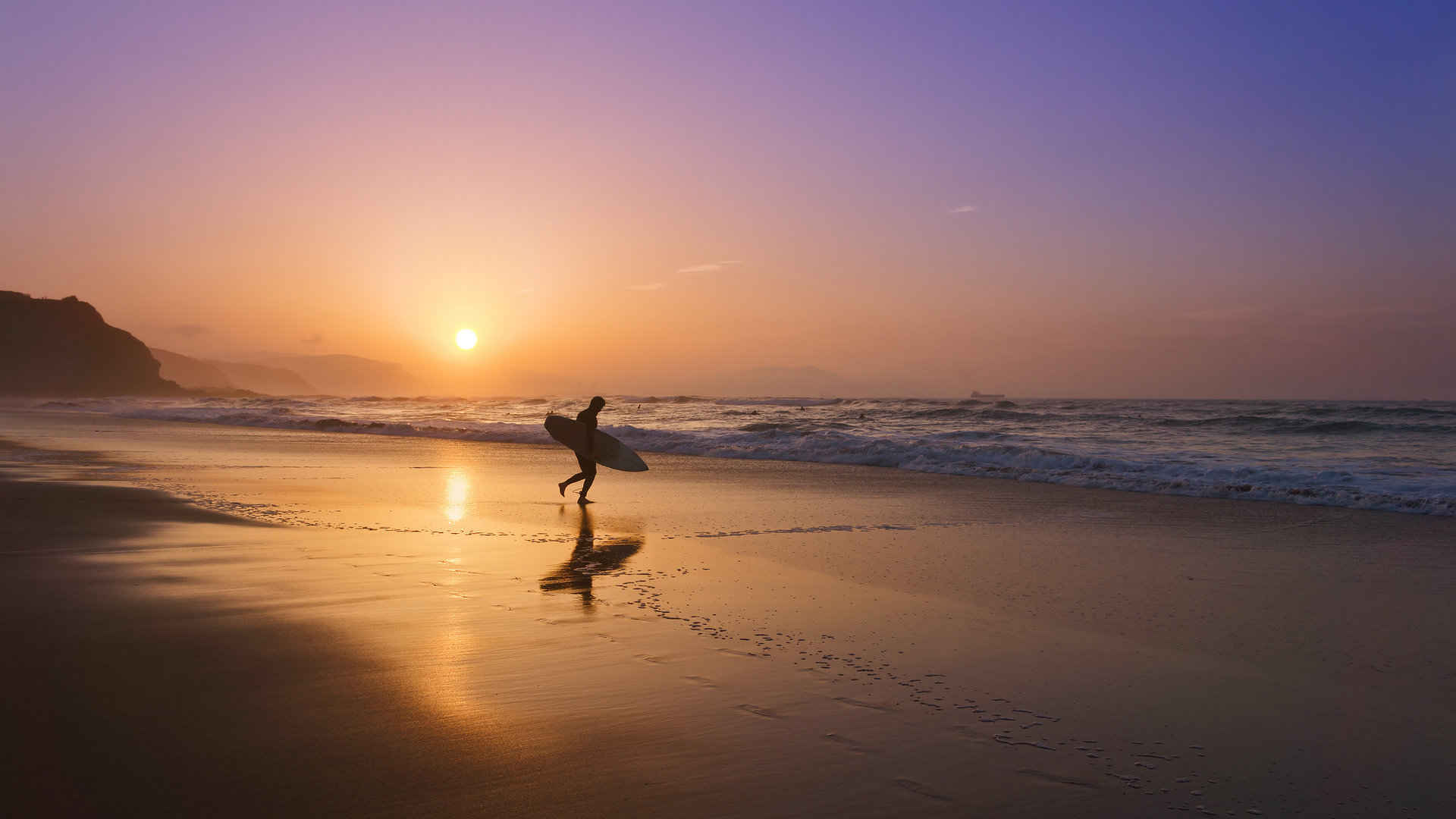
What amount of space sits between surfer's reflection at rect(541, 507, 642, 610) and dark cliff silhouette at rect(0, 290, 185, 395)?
132 meters

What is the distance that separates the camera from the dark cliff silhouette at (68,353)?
119438 mm

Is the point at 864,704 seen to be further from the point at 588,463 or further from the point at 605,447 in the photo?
the point at 605,447

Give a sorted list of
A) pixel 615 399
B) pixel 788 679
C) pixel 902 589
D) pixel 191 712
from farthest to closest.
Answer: pixel 615 399 → pixel 902 589 → pixel 788 679 → pixel 191 712

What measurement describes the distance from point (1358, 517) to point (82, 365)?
14653 centimetres

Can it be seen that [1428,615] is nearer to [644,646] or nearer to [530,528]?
[644,646]

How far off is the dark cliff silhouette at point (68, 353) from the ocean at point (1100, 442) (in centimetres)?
8738

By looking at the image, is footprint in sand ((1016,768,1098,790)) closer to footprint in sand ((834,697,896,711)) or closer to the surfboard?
footprint in sand ((834,697,896,711))

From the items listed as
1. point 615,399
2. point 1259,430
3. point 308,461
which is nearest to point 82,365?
point 615,399

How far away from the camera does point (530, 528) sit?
10.5 meters

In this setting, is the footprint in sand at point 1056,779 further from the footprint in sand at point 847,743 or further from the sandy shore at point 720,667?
the footprint in sand at point 847,743

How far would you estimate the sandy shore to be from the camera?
140 inches

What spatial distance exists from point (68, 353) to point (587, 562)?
144706 millimetres

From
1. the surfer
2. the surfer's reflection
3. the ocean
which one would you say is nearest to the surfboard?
the surfer

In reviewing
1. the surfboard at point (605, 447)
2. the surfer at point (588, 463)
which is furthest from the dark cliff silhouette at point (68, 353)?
the surfer at point (588, 463)
